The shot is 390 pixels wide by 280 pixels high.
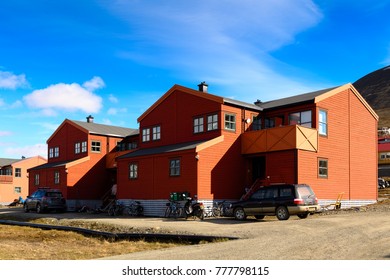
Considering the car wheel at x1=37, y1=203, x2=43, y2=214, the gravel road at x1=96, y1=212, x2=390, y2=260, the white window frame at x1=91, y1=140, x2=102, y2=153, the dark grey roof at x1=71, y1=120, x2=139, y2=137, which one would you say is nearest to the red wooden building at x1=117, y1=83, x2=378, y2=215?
the car wheel at x1=37, y1=203, x2=43, y2=214

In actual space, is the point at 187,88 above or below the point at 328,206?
above

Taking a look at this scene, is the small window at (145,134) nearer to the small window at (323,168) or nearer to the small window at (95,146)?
the small window at (95,146)

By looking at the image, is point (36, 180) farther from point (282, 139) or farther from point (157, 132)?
point (282, 139)

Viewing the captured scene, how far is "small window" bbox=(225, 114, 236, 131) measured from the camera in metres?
29.3

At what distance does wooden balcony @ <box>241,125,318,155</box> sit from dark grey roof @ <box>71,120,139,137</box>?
57.4 feet

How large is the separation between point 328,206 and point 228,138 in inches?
290

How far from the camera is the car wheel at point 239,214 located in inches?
930

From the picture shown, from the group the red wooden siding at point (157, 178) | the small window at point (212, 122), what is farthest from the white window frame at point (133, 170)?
the small window at point (212, 122)

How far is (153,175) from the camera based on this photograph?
30484 millimetres

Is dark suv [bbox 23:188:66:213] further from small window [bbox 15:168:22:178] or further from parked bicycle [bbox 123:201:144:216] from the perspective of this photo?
small window [bbox 15:168:22:178]

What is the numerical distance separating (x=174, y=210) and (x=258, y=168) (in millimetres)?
7021
